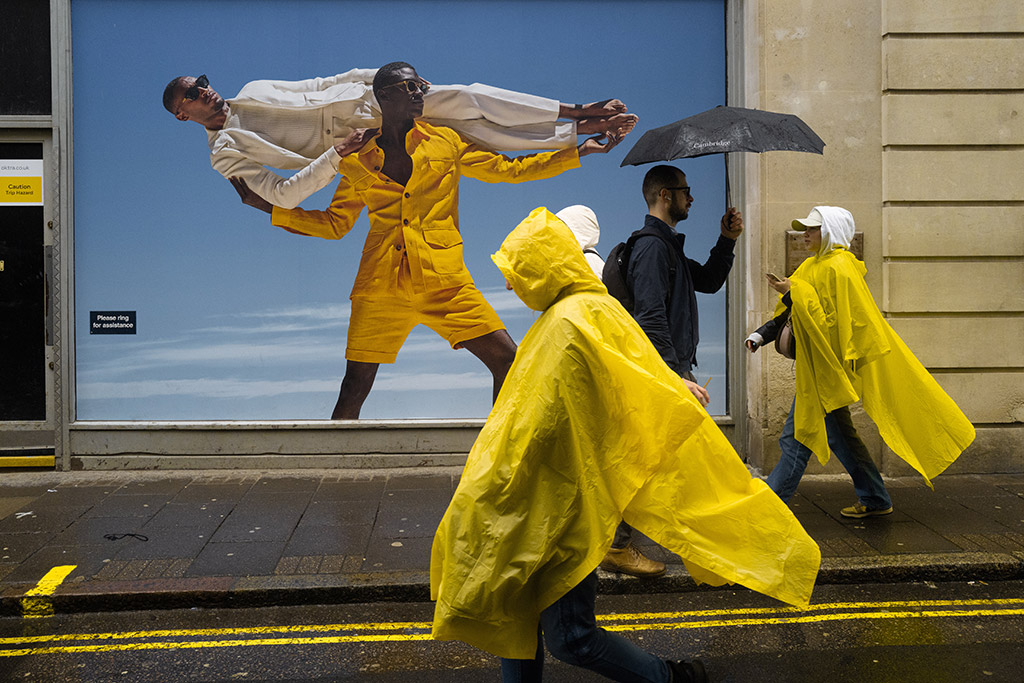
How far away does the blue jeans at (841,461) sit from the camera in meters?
5.51

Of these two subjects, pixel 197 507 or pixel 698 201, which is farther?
pixel 698 201

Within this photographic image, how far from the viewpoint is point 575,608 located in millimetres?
2908

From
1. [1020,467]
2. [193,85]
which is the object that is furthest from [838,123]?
[193,85]

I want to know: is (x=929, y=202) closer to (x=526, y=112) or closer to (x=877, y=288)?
(x=877, y=288)

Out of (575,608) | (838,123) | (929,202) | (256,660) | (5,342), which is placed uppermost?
(838,123)

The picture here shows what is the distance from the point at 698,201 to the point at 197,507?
4614 millimetres

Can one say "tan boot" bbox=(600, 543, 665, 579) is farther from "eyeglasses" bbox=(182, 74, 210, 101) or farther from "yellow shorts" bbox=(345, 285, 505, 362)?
"eyeglasses" bbox=(182, 74, 210, 101)

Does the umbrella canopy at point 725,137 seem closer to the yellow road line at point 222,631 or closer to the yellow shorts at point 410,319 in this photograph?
the yellow shorts at point 410,319

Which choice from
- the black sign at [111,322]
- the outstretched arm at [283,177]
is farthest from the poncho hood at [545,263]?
the black sign at [111,322]

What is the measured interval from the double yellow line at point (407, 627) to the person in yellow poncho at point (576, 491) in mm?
1598

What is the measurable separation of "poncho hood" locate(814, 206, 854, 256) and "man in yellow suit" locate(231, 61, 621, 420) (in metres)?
2.57

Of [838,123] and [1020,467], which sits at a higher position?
[838,123]

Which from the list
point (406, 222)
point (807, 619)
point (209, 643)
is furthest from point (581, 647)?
point (406, 222)

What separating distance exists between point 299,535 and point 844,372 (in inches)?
137
